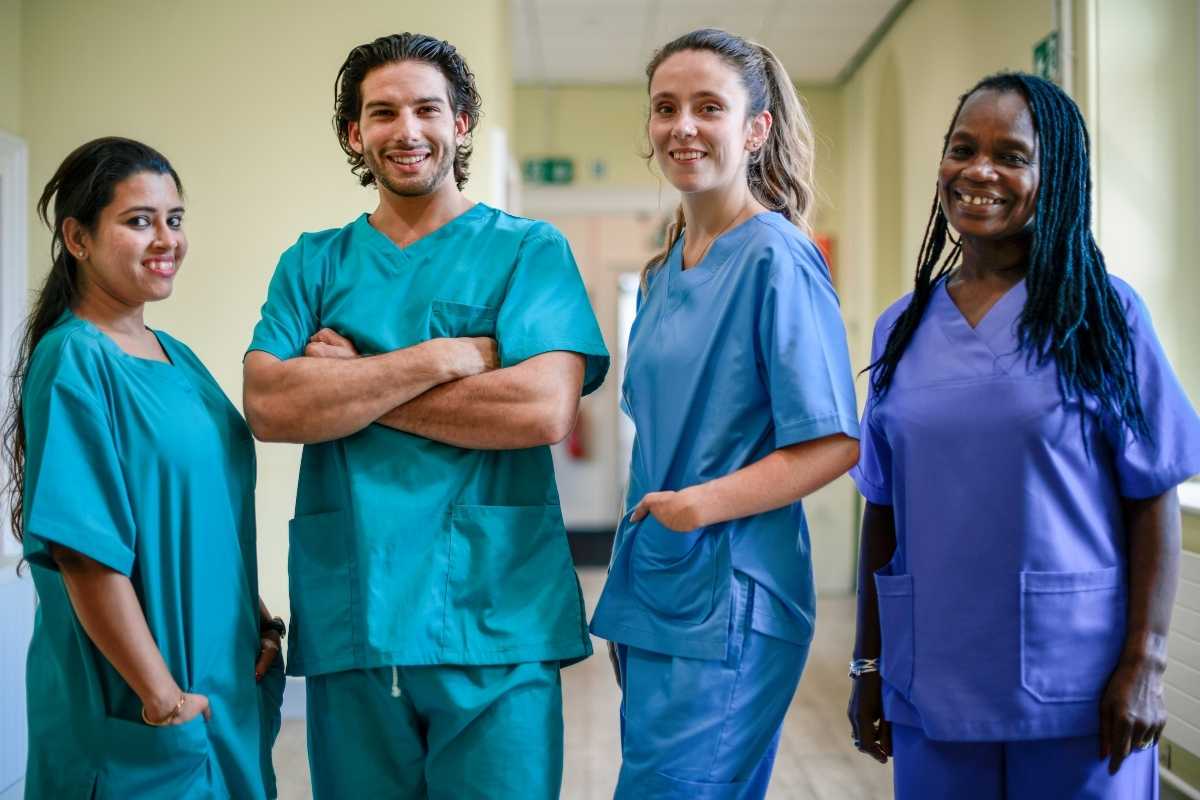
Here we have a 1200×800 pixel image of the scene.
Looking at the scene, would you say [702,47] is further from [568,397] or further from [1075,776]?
[1075,776]

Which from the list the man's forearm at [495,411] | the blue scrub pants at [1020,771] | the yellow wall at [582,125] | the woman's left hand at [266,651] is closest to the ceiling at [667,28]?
the yellow wall at [582,125]

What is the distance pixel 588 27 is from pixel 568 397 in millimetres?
3758

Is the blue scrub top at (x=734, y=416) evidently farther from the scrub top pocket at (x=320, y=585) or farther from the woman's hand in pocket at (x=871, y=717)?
the scrub top pocket at (x=320, y=585)

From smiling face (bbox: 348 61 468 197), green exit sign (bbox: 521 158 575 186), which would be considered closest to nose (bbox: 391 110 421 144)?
smiling face (bbox: 348 61 468 197)

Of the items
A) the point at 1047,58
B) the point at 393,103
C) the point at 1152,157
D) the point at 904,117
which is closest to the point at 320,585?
the point at 393,103

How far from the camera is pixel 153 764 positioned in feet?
3.92

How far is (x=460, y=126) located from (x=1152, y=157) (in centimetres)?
207

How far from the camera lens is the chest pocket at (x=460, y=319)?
1.32 m

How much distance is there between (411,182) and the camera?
1314 millimetres

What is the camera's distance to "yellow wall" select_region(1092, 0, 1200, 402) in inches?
106

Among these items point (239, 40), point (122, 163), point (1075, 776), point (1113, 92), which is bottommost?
point (1075, 776)

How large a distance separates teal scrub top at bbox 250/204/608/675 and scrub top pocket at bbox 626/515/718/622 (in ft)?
0.38

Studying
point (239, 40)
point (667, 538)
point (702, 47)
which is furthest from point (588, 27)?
point (667, 538)

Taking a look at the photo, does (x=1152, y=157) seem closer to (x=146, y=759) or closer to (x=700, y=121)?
(x=700, y=121)
